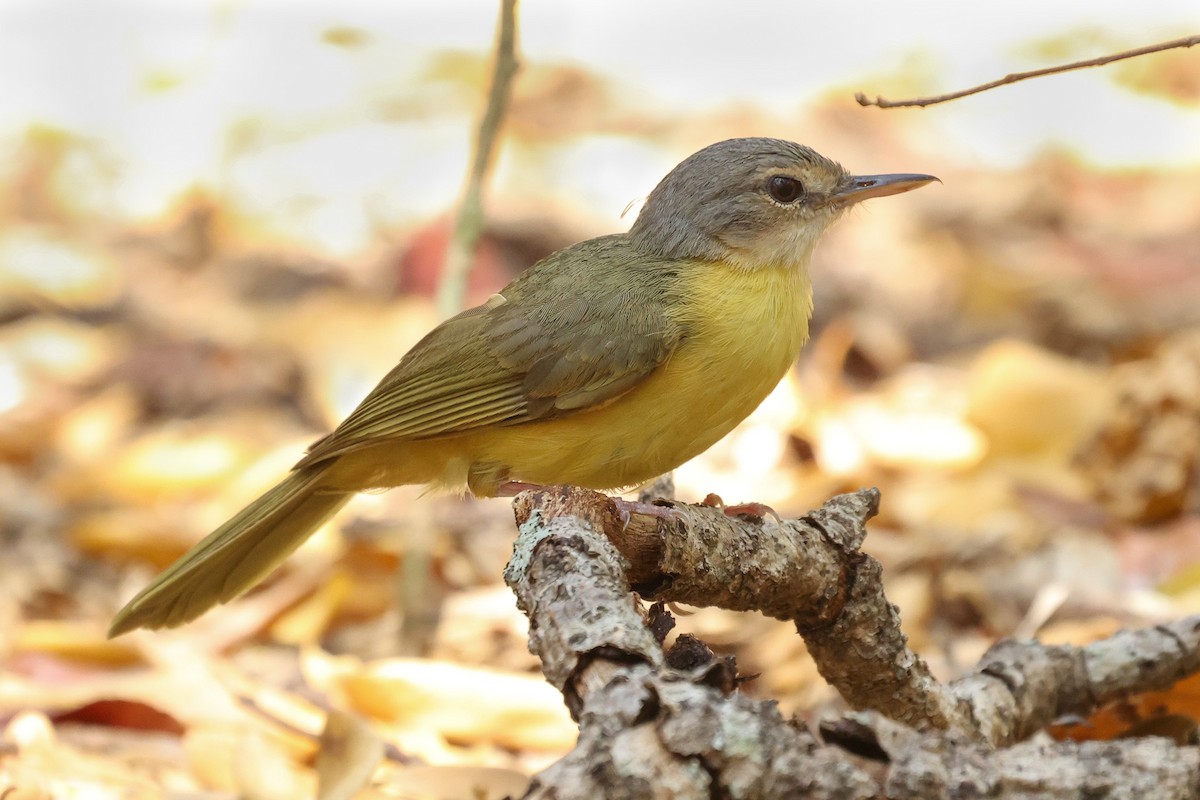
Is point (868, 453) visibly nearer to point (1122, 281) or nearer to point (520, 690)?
point (520, 690)

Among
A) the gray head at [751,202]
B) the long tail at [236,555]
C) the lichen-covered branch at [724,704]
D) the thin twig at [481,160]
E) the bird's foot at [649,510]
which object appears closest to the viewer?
the lichen-covered branch at [724,704]

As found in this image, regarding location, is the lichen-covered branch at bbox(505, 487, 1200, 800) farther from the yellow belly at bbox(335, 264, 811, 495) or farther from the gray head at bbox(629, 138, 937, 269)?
the gray head at bbox(629, 138, 937, 269)

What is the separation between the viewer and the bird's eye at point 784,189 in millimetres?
4168

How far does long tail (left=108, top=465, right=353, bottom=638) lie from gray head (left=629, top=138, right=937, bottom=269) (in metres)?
1.20

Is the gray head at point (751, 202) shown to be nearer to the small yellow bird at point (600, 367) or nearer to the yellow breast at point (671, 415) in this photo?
the small yellow bird at point (600, 367)

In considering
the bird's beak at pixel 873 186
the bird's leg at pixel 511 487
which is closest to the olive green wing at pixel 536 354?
the bird's leg at pixel 511 487

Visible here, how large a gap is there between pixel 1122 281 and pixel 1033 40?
8.24 ft

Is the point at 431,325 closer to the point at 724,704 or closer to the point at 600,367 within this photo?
the point at 600,367

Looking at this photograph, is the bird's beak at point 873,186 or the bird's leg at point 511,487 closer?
the bird's leg at point 511,487

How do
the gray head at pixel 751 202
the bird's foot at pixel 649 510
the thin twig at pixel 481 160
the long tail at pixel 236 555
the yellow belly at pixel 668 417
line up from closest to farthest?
the bird's foot at pixel 649 510, the yellow belly at pixel 668 417, the long tail at pixel 236 555, the gray head at pixel 751 202, the thin twig at pixel 481 160

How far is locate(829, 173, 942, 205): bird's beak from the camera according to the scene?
4.04m

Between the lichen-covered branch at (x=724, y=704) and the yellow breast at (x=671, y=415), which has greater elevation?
the yellow breast at (x=671, y=415)

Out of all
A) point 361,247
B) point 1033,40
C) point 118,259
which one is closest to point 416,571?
point 361,247

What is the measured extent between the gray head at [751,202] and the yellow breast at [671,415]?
336 mm
